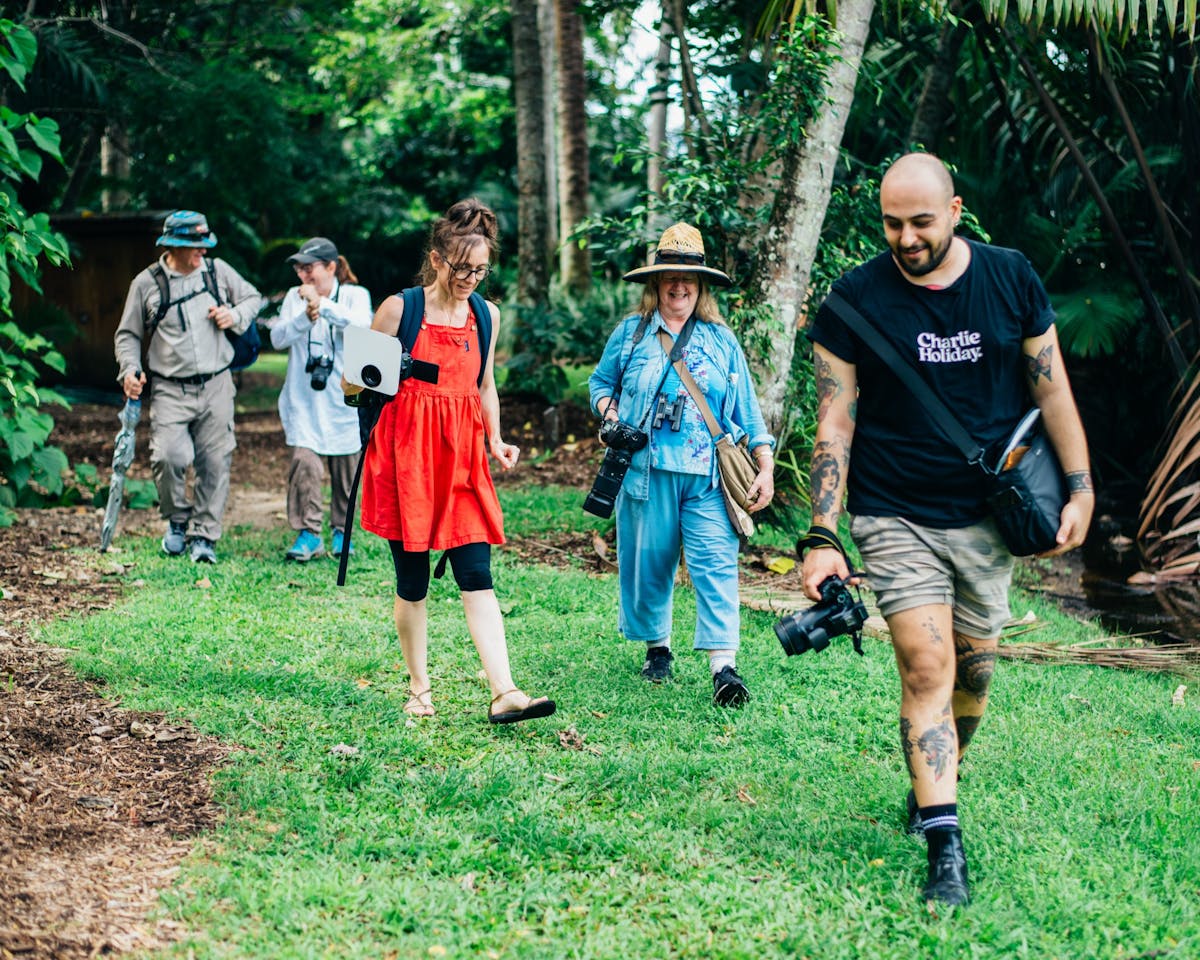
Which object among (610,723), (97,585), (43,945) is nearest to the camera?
(43,945)

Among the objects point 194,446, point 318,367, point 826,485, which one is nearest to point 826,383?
point 826,485

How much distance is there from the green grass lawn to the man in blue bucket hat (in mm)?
1501

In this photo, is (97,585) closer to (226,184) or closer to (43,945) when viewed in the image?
(43,945)

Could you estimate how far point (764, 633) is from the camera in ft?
22.2

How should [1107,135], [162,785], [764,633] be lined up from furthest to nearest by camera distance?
[1107,135] < [764,633] < [162,785]

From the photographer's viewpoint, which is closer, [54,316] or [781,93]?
[781,93]

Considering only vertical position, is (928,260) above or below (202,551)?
above

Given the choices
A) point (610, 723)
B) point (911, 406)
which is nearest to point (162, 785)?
point (610, 723)

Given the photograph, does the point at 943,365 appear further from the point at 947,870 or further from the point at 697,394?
the point at 697,394

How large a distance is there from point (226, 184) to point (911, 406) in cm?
1408

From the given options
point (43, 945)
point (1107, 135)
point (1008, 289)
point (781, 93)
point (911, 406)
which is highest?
point (1107, 135)

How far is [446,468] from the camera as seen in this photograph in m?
5.02

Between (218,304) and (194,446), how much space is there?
37.2 inches

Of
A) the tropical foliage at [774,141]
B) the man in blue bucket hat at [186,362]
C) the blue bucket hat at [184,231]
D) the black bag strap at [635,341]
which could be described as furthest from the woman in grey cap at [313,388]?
the black bag strap at [635,341]
